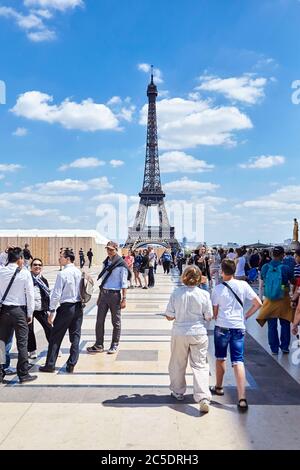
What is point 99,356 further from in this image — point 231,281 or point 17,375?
point 231,281

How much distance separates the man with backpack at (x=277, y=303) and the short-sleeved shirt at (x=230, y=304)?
1.95 metres

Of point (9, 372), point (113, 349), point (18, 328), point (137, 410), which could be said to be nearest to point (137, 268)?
point (113, 349)

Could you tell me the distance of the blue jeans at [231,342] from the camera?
4.86m

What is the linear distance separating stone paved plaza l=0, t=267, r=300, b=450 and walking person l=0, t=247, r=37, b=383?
0.98 ft

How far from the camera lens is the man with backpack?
687 cm

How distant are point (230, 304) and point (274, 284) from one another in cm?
213

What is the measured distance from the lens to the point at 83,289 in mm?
6000

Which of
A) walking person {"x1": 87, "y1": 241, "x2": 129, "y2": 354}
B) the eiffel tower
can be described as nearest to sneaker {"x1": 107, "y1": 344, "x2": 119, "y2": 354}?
walking person {"x1": 87, "y1": 241, "x2": 129, "y2": 354}

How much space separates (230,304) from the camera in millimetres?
5012

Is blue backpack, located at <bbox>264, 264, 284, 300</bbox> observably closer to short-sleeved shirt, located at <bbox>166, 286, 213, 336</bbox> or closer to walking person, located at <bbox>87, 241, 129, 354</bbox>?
walking person, located at <bbox>87, 241, 129, 354</bbox>

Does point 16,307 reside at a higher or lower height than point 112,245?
lower

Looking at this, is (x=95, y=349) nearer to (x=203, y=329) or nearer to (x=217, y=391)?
(x=217, y=391)
